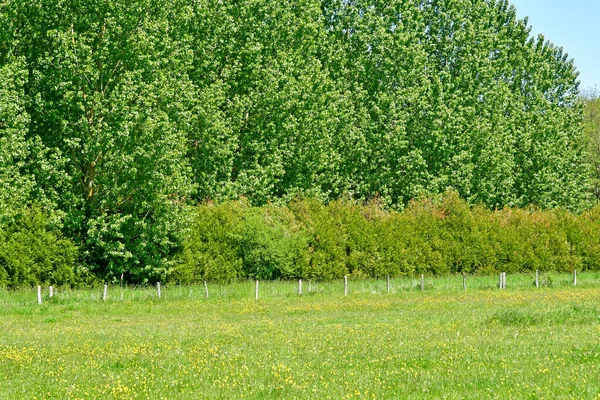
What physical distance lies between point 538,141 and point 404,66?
1808 centimetres

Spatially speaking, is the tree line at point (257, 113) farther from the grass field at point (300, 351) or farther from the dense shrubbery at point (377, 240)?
the grass field at point (300, 351)

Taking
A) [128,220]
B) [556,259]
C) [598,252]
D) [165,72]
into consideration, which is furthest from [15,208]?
[598,252]

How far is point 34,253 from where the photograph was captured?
42344 millimetres

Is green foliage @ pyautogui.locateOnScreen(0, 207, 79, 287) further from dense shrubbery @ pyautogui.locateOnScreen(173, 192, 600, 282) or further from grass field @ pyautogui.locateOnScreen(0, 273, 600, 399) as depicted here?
dense shrubbery @ pyautogui.locateOnScreen(173, 192, 600, 282)

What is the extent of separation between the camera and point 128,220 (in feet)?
148

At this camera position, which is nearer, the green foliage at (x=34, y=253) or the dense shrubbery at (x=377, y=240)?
the green foliage at (x=34, y=253)

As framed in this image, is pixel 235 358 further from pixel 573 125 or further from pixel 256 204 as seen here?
pixel 573 125

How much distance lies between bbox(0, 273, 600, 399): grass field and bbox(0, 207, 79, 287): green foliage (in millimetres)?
5177

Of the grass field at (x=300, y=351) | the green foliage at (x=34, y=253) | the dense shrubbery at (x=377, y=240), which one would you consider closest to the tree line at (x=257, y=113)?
the green foliage at (x=34, y=253)

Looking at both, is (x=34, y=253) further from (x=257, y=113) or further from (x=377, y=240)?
(x=377, y=240)

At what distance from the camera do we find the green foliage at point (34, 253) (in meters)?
41.4

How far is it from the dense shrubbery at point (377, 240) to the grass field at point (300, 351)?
43.4 feet

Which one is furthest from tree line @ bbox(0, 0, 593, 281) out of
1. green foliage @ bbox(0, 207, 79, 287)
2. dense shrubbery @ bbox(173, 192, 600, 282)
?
dense shrubbery @ bbox(173, 192, 600, 282)

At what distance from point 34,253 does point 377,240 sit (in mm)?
24183
